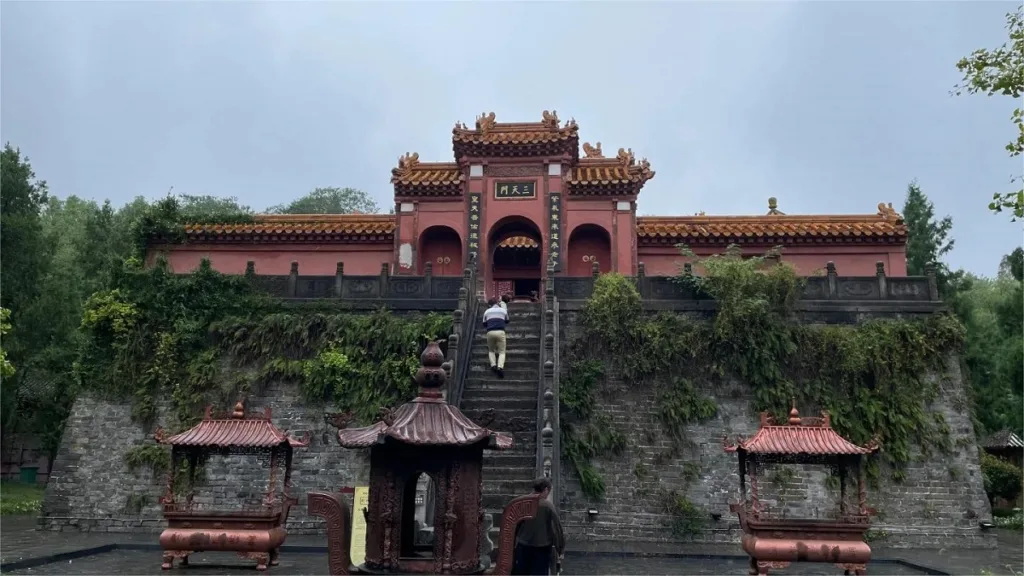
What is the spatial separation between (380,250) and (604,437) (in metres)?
8.82

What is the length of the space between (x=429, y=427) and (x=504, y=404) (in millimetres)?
6204

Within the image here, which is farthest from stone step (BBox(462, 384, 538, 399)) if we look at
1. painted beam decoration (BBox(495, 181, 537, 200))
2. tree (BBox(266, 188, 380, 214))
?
tree (BBox(266, 188, 380, 214))

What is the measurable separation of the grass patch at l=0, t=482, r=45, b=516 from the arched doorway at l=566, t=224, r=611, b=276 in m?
13.7

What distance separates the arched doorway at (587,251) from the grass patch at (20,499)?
13.7 metres

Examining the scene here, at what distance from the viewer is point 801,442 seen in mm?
9922

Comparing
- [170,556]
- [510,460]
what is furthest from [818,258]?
[170,556]

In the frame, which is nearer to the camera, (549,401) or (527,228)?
(549,401)

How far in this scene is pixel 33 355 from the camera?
2152 centimetres

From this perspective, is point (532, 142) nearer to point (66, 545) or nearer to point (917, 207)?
point (66, 545)

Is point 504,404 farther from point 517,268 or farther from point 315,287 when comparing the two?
point 517,268

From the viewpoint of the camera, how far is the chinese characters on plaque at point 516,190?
1837 centimetres

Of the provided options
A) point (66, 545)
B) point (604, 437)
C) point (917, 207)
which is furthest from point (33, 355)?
point (917, 207)

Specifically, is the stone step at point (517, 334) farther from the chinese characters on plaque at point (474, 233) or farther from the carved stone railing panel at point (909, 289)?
the carved stone railing panel at point (909, 289)

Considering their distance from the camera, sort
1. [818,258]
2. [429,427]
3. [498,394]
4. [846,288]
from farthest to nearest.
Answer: [818,258]
[846,288]
[498,394]
[429,427]
